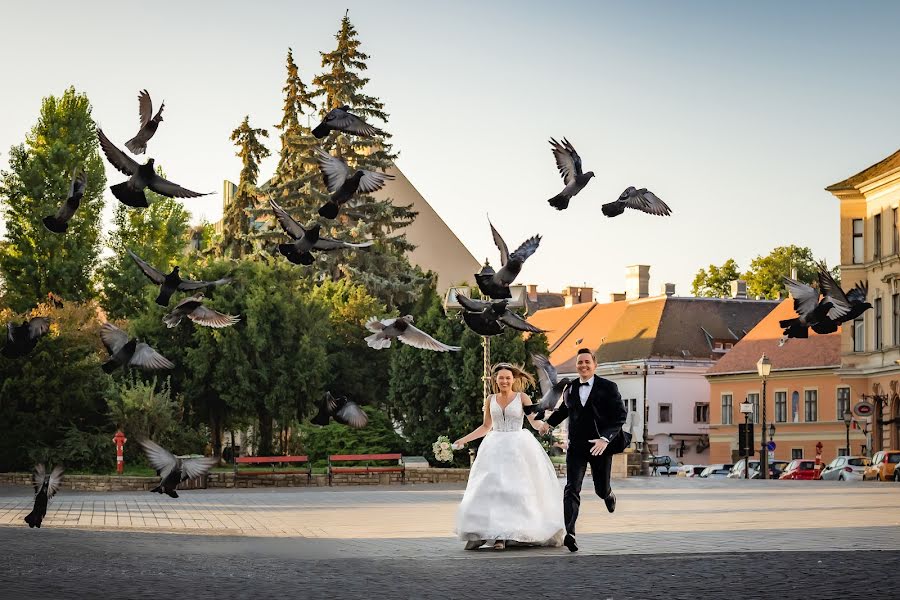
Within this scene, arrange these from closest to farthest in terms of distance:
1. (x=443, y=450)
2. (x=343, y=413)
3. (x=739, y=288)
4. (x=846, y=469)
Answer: (x=343, y=413), (x=443, y=450), (x=846, y=469), (x=739, y=288)

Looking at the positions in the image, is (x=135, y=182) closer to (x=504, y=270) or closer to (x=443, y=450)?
(x=504, y=270)

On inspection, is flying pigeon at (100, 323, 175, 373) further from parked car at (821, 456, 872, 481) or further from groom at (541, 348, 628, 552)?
parked car at (821, 456, 872, 481)

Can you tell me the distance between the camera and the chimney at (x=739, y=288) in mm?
109625

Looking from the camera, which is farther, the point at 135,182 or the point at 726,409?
the point at 726,409

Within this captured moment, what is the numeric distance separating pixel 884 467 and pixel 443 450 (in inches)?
771

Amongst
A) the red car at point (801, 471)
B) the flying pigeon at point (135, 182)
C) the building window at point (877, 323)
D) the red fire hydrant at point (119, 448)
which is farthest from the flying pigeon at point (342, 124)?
the building window at point (877, 323)

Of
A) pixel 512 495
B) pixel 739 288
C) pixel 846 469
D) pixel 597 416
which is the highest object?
pixel 739 288

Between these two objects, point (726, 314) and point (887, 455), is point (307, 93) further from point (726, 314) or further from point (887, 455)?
point (726, 314)

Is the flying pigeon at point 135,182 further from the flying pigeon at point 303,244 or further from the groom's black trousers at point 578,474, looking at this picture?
the groom's black trousers at point 578,474

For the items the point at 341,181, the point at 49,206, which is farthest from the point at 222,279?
the point at 49,206

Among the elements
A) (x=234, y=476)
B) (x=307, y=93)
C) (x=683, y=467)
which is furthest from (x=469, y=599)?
(x=683, y=467)

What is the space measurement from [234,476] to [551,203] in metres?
26.9

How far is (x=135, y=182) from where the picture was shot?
16.8 meters

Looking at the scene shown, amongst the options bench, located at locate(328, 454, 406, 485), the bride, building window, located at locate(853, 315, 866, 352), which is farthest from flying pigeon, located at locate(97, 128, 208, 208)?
building window, located at locate(853, 315, 866, 352)
